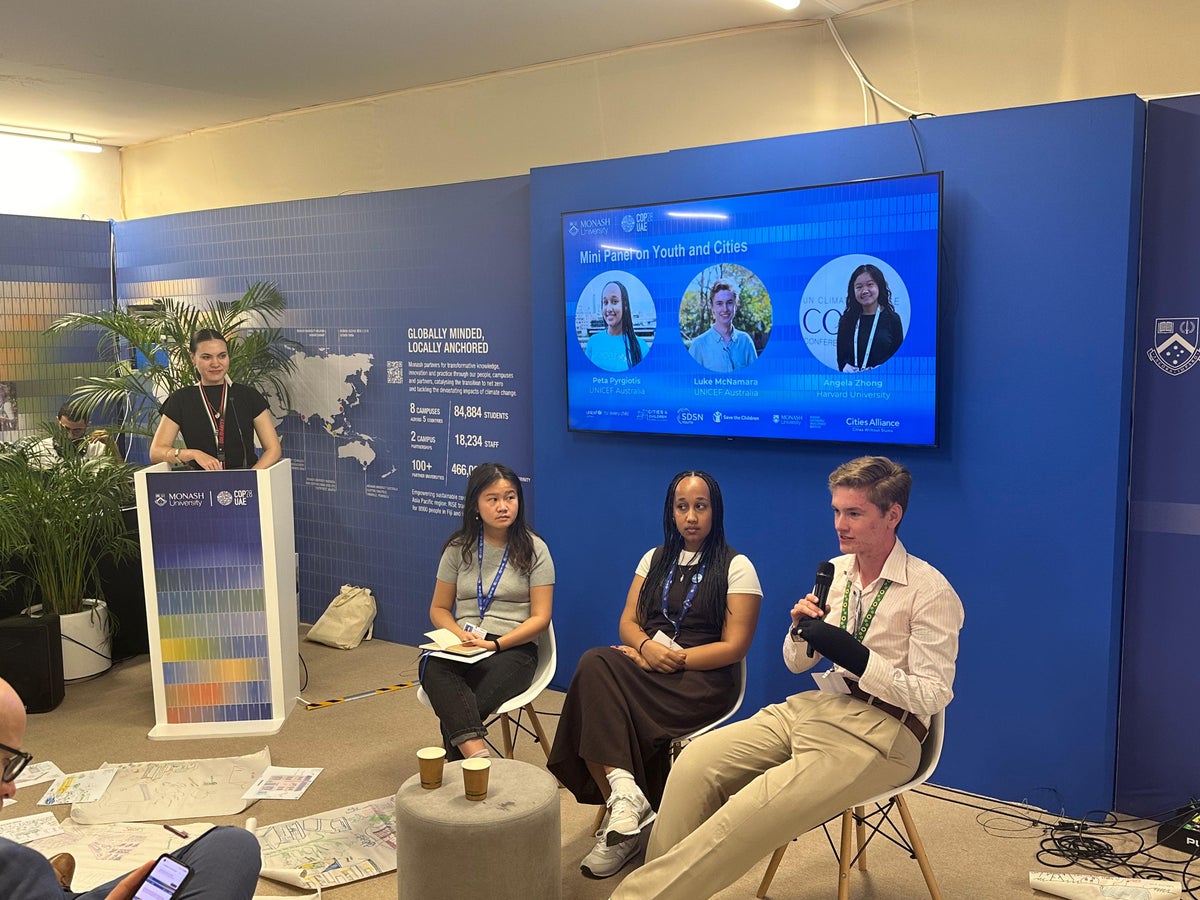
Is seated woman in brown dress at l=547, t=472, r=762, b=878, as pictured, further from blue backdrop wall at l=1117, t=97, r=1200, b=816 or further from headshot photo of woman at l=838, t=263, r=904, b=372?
blue backdrop wall at l=1117, t=97, r=1200, b=816

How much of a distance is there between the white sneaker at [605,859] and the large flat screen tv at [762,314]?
1.69 m

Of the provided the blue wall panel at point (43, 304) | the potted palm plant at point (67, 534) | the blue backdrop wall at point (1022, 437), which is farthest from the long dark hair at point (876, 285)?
the blue wall panel at point (43, 304)

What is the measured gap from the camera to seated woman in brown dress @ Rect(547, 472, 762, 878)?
137 inches

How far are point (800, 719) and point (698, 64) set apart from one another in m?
3.17

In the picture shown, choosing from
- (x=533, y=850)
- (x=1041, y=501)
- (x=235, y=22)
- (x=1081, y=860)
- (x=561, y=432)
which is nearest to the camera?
(x=533, y=850)

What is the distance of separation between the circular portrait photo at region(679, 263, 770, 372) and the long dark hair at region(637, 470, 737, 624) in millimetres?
710

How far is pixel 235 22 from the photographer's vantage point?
15.5 ft

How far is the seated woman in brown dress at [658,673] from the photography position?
3486mm

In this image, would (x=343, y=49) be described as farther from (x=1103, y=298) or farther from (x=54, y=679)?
(x=1103, y=298)

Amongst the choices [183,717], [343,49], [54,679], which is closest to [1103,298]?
[343,49]

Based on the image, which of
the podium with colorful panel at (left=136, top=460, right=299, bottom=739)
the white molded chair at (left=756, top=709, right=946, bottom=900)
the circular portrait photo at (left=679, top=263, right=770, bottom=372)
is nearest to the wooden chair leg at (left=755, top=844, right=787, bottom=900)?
the white molded chair at (left=756, top=709, right=946, bottom=900)

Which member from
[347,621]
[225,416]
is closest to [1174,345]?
[225,416]

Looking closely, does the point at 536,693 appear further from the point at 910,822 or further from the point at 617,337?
the point at 617,337

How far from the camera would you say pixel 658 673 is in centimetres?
368
